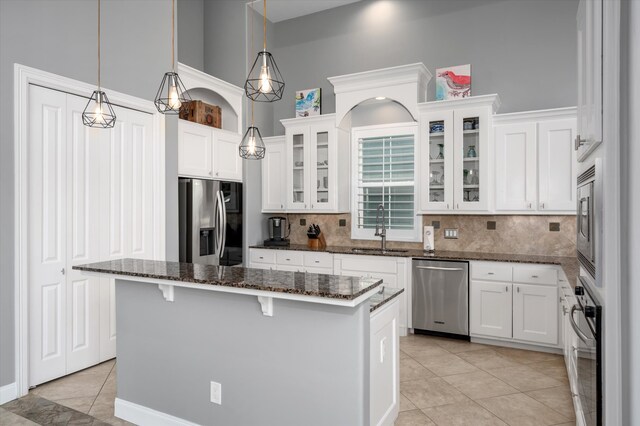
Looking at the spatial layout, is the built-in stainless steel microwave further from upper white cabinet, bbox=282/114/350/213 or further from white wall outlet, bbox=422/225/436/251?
upper white cabinet, bbox=282/114/350/213

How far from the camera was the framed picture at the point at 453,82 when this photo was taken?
5.01m

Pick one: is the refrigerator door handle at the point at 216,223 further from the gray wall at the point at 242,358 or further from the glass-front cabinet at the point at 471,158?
the glass-front cabinet at the point at 471,158

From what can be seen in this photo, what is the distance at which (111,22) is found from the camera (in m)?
3.89

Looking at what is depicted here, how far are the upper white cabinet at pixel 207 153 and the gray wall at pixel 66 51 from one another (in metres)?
0.65

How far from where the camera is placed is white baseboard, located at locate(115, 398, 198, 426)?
8.71 ft

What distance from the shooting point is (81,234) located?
12.2 feet

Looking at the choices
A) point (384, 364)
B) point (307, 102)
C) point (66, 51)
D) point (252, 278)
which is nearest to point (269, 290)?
point (252, 278)

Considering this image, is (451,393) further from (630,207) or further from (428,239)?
(630,207)

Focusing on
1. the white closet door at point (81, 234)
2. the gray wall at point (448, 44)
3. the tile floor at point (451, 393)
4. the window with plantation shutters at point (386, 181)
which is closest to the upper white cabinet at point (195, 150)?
the white closet door at point (81, 234)

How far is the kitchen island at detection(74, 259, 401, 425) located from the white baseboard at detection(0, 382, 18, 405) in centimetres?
93

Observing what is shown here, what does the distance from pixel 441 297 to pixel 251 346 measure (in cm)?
275

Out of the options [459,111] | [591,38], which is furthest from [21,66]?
[459,111]

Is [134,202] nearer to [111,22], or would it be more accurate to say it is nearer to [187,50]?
[111,22]

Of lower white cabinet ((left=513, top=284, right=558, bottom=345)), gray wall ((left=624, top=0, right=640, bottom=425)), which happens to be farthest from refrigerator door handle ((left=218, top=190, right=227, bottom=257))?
gray wall ((left=624, top=0, right=640, bottom=425))
